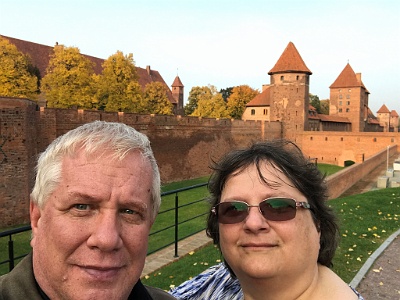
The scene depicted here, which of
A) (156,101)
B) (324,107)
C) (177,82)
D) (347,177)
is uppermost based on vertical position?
(177,82)

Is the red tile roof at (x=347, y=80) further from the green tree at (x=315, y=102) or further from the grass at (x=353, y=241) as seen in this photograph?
the grass at (x=353, y=241)

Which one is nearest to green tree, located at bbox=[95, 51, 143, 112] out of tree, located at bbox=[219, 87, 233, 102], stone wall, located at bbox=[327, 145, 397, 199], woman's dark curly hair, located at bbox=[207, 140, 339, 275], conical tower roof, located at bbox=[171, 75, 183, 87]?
stone wall, located at bbox=[327, 145, 397, 199]

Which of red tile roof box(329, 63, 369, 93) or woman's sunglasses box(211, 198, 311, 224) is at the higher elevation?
red tile roof box(329, 63, 369, 93)

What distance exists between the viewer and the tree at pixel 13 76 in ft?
75.6

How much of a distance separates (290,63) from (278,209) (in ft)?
135

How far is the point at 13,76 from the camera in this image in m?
23.3

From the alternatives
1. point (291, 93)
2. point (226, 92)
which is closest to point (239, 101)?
point (226, 92)

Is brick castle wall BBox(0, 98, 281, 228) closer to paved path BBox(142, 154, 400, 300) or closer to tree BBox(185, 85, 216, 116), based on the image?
paved path BBox(142, 154, 400, 300)

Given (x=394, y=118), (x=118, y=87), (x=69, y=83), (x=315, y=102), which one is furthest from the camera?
(x=394, y=118)

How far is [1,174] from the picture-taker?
1273 centimetres

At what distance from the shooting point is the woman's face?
138 cm

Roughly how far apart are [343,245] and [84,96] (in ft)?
75.4

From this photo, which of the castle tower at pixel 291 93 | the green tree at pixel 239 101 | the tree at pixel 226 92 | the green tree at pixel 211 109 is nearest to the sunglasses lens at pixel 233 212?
the castle tower at pixel 291 93

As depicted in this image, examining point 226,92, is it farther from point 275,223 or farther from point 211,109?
point 275,223
